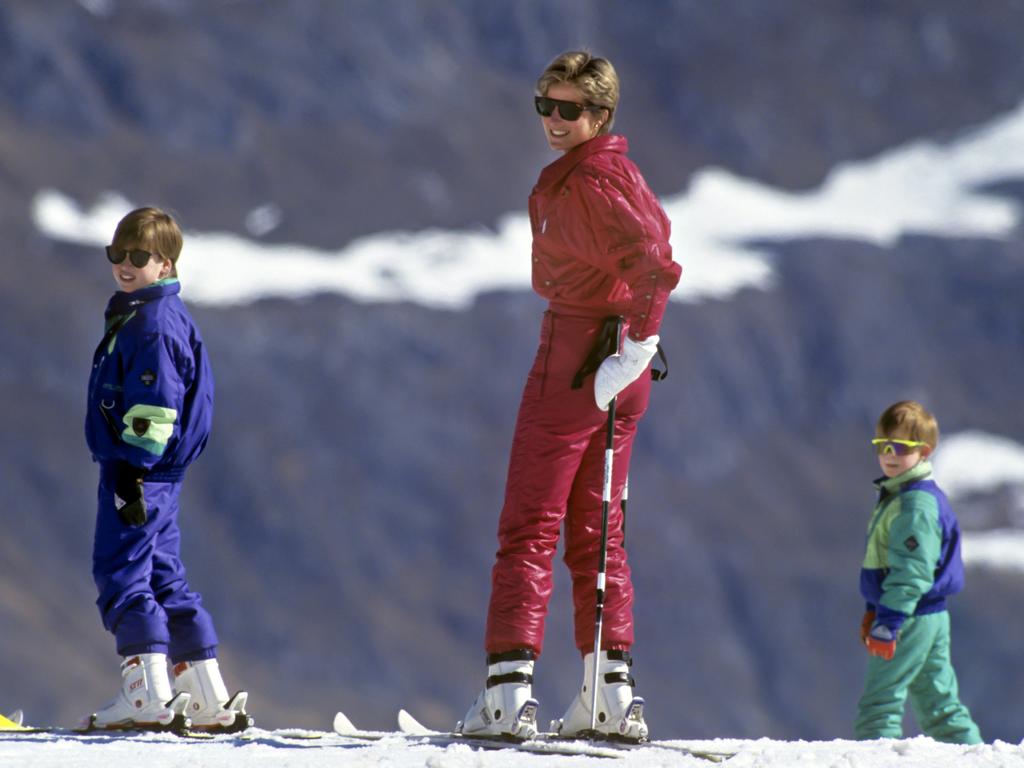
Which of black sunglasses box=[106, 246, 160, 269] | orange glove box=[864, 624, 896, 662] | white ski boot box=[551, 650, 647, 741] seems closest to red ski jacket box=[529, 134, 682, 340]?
white ski boot box=[551, 650, 647, 741]

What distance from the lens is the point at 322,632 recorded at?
107 m

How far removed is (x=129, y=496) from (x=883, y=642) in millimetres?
4186

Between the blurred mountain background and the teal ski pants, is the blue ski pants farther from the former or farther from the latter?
the blurred mountain background

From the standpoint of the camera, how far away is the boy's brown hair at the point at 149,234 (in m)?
7.73

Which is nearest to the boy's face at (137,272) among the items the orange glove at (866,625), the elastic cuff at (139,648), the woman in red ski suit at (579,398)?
the elastic cuff at (139,648)

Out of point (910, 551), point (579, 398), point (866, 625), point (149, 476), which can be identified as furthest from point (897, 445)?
point (149, 476)

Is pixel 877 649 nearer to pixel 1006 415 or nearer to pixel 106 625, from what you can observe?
pixel 106 625

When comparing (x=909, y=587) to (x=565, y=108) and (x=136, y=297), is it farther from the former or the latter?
(x=136, y=297)

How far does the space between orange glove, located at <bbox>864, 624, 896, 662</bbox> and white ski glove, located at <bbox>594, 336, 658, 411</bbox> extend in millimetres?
2919

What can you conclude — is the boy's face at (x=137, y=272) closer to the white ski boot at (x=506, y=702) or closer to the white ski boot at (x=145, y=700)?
the white ski boot at (x=145, y=700)

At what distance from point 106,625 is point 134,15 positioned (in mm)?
140252

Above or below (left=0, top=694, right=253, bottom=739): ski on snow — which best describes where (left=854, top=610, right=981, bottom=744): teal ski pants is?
above

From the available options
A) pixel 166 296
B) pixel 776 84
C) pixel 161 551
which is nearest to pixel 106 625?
pixel 161 551

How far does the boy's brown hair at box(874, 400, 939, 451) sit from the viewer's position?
961 cm
